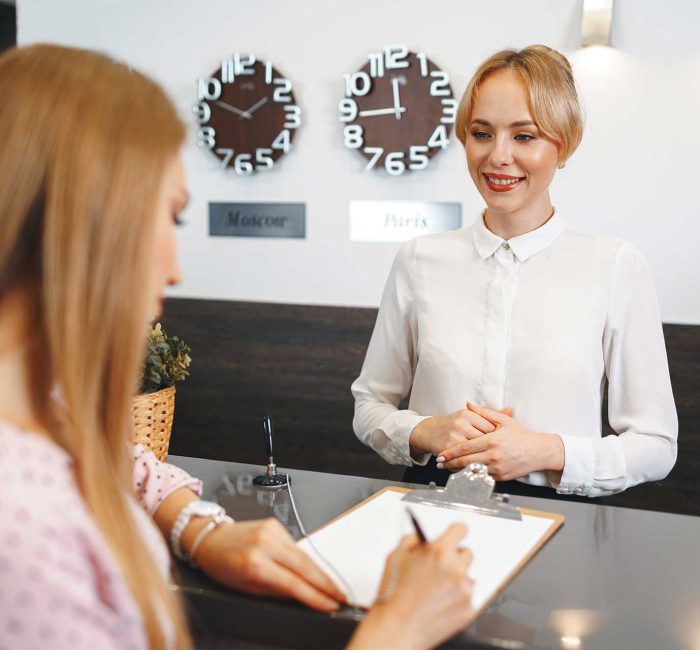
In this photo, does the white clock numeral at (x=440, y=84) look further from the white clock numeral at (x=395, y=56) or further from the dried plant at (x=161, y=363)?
the dried plant at (x=161, y=363)

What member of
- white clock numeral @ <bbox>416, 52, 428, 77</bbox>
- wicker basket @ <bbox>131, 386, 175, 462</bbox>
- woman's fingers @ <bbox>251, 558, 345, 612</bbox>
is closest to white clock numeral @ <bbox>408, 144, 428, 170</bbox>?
white clock numeral @ <bbox>416, 52, 428, 77</bbox>

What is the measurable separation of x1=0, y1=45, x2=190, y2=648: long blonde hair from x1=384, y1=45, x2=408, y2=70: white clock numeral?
2795mm

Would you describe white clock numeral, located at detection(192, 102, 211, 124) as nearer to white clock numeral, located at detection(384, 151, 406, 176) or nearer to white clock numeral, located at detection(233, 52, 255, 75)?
white clock numeral, located at detection(233, 52, 255, 75)

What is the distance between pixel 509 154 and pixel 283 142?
6.73 feet

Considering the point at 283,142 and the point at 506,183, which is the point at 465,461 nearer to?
the point at 506,183

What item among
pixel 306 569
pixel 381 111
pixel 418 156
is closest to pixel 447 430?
pixel 306 569

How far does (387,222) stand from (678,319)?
127cm

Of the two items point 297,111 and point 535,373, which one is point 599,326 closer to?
point 535,373

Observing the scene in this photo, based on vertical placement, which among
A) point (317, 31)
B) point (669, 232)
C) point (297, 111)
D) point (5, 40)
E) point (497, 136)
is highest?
point (5, 40)

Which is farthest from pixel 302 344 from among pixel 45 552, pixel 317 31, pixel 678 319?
pixel 45 552

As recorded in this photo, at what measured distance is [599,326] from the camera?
1.86m

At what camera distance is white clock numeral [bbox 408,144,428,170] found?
350 cm

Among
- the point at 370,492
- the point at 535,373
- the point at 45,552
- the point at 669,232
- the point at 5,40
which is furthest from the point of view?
the point at 5,40

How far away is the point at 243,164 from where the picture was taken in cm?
383
